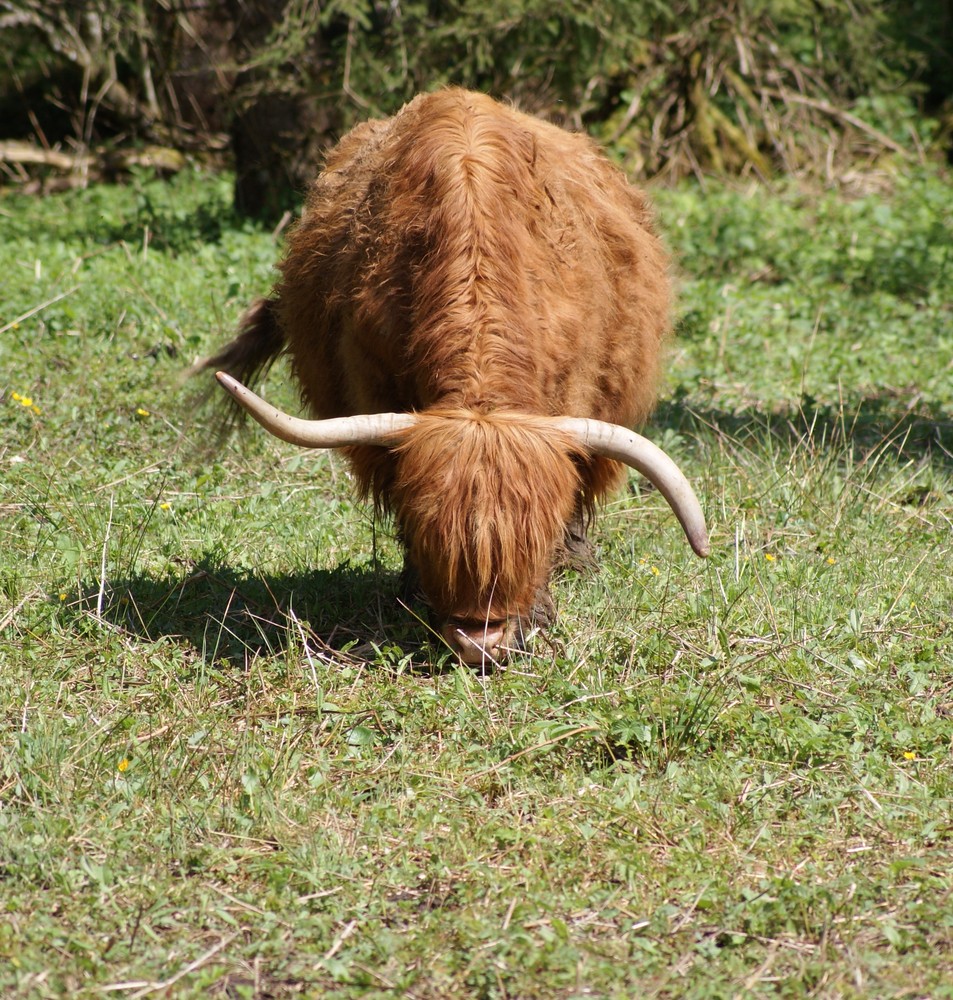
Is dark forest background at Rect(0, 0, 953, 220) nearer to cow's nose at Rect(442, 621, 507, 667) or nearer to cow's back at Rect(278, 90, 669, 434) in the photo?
cow's back at Rect(278, 90, 669, 434)

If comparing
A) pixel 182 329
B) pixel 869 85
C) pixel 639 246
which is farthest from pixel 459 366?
pixel 869 85

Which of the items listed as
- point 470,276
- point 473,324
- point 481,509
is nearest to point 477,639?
point 481,509

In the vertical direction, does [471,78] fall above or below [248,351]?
above

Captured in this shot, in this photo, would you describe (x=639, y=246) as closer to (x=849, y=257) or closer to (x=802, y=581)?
(x=802, y=581)

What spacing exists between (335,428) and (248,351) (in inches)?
84.3

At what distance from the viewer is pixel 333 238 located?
5082 millimetres

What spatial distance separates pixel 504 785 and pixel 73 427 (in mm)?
3643

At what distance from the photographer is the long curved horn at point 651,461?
399cm

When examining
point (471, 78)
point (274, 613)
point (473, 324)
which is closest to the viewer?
point (473, 324)

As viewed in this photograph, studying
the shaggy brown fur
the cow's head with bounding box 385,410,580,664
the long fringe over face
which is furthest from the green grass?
the shaggy brown fur

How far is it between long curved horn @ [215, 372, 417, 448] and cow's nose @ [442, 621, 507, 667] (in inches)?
25.5

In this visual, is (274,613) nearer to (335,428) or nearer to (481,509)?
(335,428)

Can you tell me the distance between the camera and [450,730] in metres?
4.09

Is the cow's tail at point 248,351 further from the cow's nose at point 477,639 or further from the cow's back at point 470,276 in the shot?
the cow's nose at point 477,639
